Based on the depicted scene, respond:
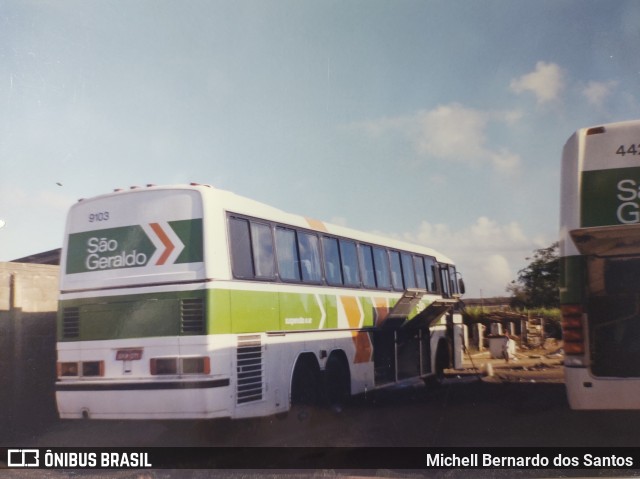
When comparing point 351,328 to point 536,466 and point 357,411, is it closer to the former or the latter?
point 357,411

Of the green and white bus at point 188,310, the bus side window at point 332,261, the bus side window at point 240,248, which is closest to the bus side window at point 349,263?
the bus side window at point 332,261

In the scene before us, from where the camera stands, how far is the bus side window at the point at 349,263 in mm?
10172

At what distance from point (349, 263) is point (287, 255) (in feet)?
6.32

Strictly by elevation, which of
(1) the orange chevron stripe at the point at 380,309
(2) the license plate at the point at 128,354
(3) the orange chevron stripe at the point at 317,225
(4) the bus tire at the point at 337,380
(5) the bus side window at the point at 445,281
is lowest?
(4) the bus tire at the point at 337,380

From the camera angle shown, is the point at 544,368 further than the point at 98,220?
Yes

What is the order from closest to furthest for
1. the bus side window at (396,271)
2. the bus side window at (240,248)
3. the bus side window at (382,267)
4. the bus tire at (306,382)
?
1. the bus side window at (240,248)
2. the bus tire at (306,382)
3. the bus side window at (382,267)
4. the bus side window at (396,271)

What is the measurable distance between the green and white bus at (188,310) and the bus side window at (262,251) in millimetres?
19

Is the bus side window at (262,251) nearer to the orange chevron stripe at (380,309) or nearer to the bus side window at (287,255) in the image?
the bus side window at (287,255)

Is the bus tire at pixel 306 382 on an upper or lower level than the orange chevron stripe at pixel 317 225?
lower

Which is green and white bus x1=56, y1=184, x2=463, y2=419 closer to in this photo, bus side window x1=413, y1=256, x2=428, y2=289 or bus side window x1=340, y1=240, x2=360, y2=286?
bus side window x1=340, y1=240, x2=360, y2=286

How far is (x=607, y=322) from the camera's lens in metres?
6.79

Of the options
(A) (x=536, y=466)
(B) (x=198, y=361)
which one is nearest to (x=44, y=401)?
(B) (x=198, y=361)

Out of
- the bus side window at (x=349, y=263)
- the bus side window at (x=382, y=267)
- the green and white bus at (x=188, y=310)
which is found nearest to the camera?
the green and white bus at (x=188, y=310)

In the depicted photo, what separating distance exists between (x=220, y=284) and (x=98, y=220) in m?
1.75
